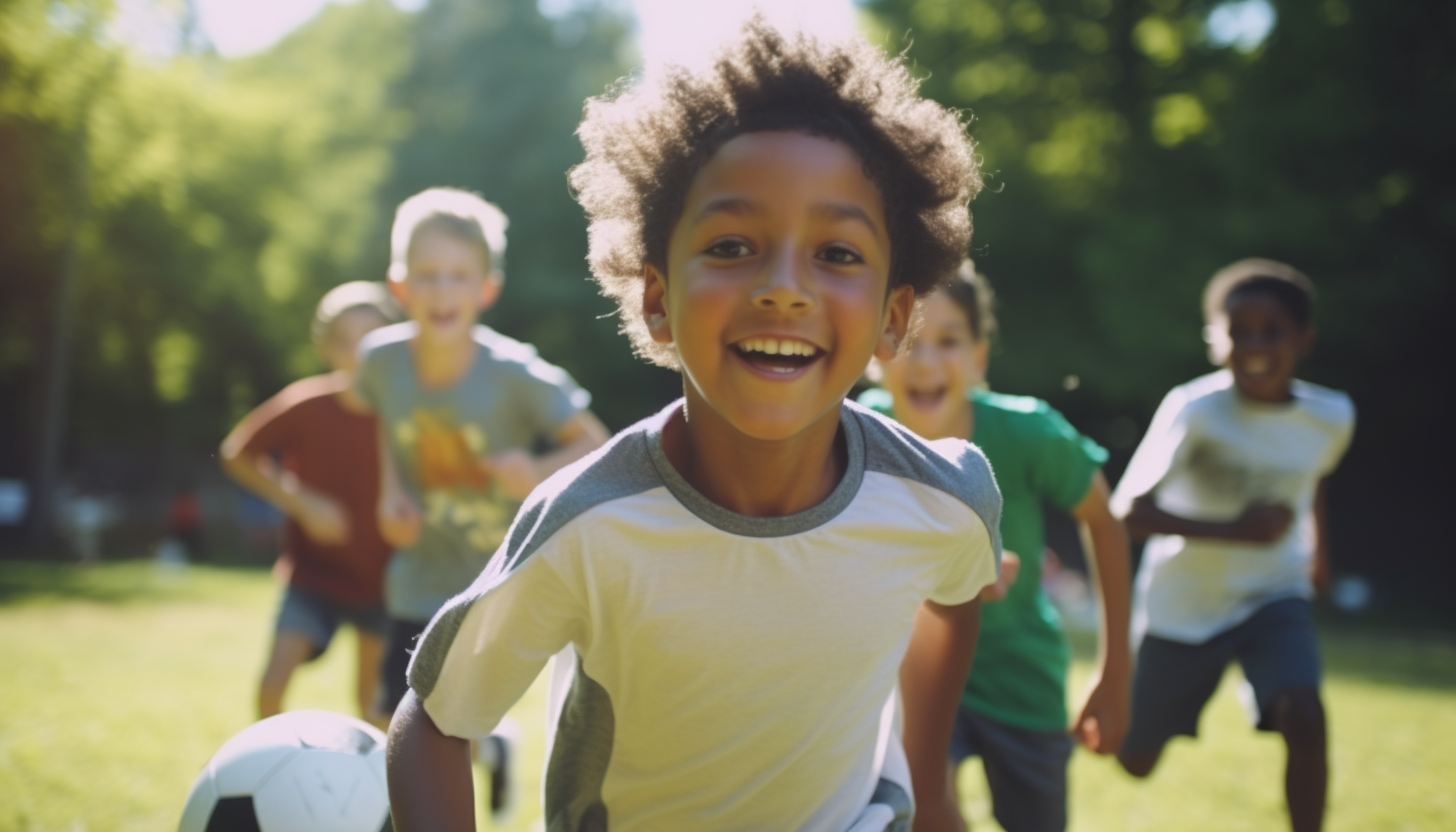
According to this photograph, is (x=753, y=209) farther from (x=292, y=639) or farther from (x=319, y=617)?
(x=319, y=617)

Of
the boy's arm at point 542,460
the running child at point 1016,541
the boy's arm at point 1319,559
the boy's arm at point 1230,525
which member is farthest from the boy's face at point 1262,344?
the boy's arm at point 542,460

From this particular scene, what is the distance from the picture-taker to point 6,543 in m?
22.8

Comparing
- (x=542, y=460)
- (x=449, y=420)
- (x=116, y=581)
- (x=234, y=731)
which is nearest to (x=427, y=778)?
(x=542, y=460)

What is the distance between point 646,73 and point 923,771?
172cm

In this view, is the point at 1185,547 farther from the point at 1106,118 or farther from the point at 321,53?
the point at 321,53

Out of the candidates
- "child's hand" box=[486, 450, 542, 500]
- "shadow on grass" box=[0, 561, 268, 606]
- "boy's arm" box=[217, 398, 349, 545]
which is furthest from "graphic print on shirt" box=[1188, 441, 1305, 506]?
"shadow on grass" box=[0, 561, 268, 606]

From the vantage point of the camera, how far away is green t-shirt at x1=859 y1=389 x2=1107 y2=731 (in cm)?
391

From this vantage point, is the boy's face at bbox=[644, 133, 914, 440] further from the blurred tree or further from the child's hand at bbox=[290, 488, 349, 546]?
the blurred tree

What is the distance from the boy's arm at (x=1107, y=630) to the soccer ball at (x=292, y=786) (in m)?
1.93

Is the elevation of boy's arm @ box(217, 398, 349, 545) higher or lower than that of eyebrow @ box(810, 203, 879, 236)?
lower

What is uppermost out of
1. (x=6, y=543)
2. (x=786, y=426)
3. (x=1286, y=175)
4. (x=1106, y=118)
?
(x=1106, y=118)

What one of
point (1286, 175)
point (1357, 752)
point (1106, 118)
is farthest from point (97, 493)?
point (1357, 752)

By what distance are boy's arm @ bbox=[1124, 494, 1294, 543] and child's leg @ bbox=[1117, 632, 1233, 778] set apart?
0.56 metres

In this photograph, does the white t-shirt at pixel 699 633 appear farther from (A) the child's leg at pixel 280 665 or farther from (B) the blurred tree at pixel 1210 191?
(B) the blurred tree at pixel 1210 191
